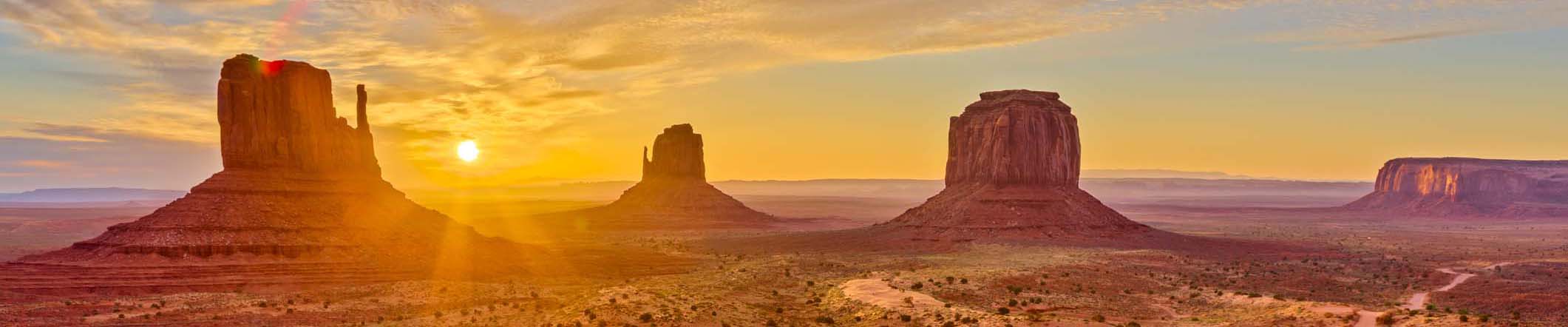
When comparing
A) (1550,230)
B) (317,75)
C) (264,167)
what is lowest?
(1550,230)

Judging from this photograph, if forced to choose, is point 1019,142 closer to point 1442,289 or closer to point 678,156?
point 1442,289

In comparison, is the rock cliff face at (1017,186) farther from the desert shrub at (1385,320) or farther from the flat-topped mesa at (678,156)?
the flat-topped mesa at (678,156)

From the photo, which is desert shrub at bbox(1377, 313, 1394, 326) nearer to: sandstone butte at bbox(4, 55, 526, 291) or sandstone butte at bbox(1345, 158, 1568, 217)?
sandstone butte at bbox(4, 55, 526, 291)

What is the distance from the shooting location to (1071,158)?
98.8 meters

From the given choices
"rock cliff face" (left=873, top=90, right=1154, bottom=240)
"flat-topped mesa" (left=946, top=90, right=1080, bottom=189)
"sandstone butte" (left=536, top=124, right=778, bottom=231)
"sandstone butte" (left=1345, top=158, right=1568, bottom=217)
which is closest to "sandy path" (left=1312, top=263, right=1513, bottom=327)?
"rock cliff face" (left=873, top=90, right=1154, bottom=240)

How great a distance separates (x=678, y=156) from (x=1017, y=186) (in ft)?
228

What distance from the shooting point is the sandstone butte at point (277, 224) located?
48906mm

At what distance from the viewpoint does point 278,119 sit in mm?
60000

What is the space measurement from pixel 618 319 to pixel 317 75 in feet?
128

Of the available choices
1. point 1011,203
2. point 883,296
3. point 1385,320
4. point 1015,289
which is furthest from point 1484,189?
point 883,296

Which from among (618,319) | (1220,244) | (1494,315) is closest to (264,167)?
(618,319)

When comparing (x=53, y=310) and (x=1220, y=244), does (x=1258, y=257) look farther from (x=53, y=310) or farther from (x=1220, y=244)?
(x=53, y=310)

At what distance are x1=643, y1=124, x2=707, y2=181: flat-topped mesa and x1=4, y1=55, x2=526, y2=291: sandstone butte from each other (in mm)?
80026

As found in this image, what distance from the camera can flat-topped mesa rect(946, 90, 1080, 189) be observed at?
91562mm
